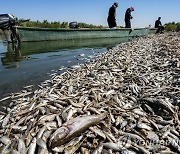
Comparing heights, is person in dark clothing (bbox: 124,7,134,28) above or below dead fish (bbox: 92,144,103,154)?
above

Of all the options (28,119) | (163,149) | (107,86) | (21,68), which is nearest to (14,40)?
(21,68)

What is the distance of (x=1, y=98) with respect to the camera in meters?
7.62

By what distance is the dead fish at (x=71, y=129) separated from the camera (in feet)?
13.7

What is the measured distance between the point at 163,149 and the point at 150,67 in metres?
6.06

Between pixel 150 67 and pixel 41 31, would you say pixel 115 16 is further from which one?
pixel 150 67

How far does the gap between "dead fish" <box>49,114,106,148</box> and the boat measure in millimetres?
19079

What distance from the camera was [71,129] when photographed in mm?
4332

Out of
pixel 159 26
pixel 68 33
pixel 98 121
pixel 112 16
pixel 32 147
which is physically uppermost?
pixel 112 16

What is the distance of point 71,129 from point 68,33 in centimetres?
2289

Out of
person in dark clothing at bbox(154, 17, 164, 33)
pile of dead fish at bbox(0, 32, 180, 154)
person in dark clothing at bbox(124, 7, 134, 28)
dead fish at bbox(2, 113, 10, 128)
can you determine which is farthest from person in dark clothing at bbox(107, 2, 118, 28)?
dead fish at bbox(2, 113, 10, 128)

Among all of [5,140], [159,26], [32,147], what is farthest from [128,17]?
[32,147]

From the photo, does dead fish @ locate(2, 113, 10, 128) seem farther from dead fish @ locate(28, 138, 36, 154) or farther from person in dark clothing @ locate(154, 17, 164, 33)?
person in dark clothing @ locate(154, 17, 164, 33)

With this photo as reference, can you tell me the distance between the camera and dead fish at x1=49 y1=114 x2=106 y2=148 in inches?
165

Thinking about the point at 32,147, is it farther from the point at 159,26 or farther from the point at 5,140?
the point at 159,26
